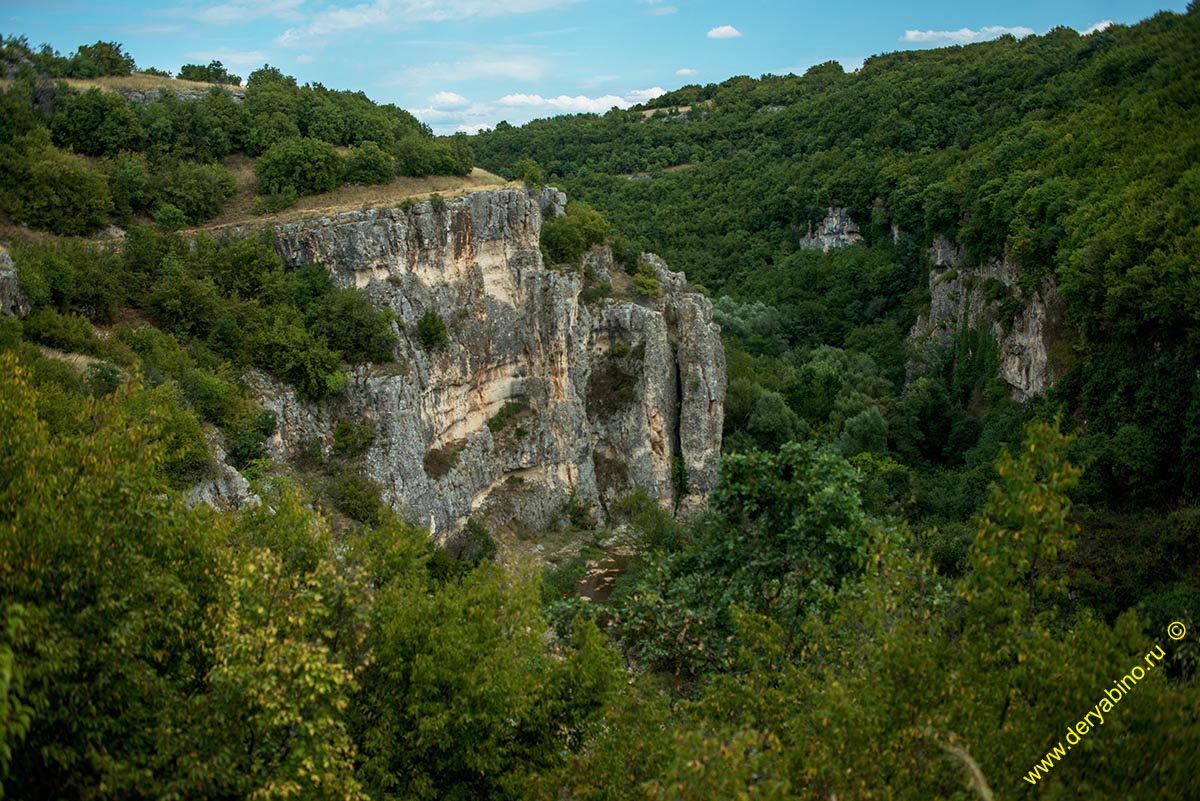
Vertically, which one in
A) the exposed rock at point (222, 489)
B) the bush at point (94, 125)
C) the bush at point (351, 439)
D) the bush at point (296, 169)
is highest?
the bush at point (94, 125)

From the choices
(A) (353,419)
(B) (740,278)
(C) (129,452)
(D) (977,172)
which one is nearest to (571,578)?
(A) (353,419)

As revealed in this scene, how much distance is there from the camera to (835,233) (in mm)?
73188

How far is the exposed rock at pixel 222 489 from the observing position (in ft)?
66.0

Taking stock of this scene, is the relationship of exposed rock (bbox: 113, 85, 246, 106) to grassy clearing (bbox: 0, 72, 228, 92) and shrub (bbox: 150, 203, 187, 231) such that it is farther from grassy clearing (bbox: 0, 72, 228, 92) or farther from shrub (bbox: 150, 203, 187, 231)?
shrub (bbox: 150, 203, 187, 231)

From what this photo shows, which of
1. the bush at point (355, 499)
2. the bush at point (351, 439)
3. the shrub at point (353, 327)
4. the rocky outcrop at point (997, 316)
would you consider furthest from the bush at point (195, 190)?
the rocky outcrop at point (997, 316)

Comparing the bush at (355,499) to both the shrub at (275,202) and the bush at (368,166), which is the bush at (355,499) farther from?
the bush at (368,166)

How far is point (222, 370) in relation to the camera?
85.5 ft

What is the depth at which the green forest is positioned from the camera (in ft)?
24.5

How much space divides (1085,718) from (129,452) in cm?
936

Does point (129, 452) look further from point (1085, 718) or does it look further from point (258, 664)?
point (1085, 718)

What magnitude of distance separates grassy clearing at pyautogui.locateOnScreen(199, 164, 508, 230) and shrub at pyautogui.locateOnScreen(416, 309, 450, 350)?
15.4 ft

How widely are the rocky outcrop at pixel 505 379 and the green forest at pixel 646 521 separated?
118 cm

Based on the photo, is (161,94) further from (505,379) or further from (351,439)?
(351,439)

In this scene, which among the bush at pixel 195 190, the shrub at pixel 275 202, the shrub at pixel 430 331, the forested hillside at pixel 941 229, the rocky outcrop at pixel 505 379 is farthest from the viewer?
the shrub at pixel 275 202
